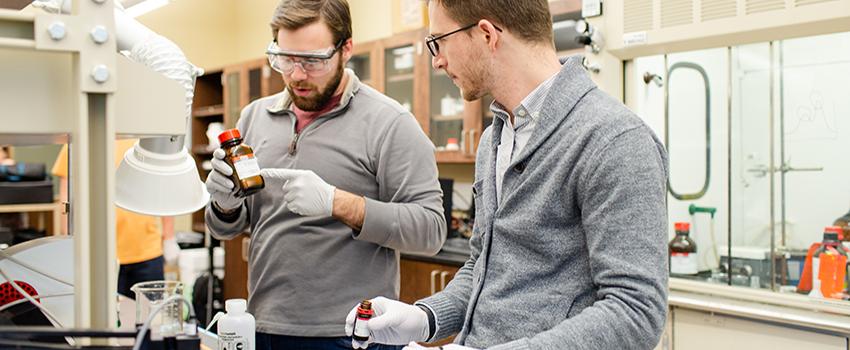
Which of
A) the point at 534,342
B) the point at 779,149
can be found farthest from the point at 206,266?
the point at 534,342

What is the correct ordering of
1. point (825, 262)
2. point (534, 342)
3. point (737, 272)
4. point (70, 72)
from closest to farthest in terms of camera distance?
point (70, 72), point (534, 342), point (825, 262), point (737, 272)

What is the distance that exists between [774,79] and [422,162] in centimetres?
174

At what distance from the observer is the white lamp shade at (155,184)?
3.53 ft

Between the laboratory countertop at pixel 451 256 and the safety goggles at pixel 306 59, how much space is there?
1583mm

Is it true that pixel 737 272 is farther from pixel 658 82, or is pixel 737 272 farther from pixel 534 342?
pixel 534 342

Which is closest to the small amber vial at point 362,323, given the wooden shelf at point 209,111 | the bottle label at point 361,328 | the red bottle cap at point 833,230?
the bottle label at point 361,328

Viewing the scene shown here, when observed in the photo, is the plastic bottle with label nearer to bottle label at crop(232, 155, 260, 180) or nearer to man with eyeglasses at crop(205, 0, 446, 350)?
man with eyeglasses at crop(205, 0, 446, 350)

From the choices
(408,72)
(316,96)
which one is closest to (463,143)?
(408,72)

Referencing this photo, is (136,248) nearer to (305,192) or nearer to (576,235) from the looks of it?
(305,192)

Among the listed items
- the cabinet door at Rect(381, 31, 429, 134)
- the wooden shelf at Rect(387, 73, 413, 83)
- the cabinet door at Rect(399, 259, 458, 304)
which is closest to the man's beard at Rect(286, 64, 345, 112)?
A: the cabinet door at Rect(399, 259, 458, 304)

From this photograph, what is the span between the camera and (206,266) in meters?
5.26

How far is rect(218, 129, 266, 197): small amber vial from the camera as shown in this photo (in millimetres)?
1448

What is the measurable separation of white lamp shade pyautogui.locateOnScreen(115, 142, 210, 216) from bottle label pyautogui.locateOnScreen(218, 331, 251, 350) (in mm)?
307

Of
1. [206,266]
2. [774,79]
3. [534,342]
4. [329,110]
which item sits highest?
[774,79]
